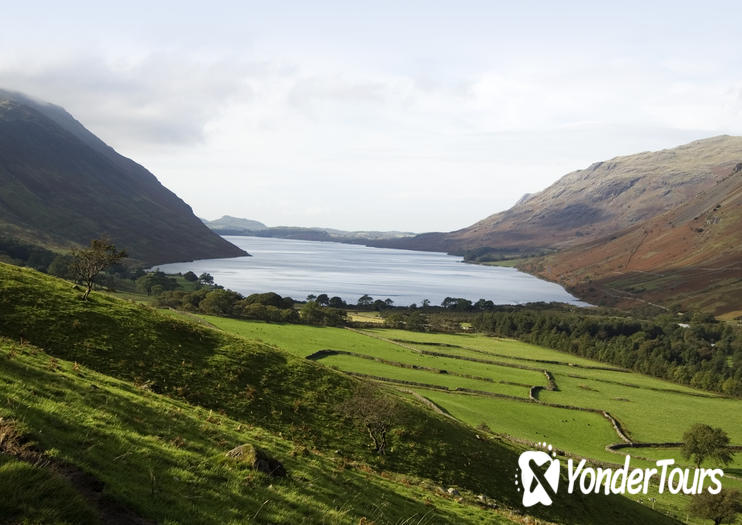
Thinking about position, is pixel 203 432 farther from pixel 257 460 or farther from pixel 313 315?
pixel 313 315

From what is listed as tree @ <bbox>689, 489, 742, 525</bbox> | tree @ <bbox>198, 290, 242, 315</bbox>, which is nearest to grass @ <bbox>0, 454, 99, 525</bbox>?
tree @ <bbox>689, 489, 742, 525</bbox>

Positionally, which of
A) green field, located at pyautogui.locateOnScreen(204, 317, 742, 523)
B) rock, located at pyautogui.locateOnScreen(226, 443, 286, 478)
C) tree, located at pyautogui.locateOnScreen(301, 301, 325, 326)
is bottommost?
green field, located at pyautogui.locateOnScreen(204, 317, 742, 523)

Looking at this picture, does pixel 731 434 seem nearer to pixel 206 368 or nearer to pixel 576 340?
pixel 576 340

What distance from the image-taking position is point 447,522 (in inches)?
872

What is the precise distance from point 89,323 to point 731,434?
342ft

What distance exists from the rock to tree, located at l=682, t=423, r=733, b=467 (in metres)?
71.3

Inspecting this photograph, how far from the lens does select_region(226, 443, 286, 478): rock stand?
1808 centimetres

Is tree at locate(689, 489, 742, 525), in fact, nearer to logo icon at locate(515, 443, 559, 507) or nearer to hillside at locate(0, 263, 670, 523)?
hillside at locate(0, 263, 670, 523)

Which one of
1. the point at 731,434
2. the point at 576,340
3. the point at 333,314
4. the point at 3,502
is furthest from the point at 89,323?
the point at 576,340

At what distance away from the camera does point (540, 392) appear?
3900 inches

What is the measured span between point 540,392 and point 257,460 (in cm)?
9212

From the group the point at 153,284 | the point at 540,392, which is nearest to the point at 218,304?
the point at 153,284

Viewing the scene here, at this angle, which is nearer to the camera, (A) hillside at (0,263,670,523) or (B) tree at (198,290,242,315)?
(A) hillside at (0,263,670,523)

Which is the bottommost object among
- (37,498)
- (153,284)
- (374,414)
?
(153,284)
